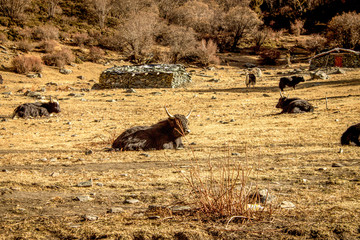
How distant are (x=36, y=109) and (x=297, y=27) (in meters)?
42.3

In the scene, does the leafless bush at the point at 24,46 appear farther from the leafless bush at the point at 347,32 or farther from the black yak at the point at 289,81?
the leafless bush at the point at 347,32

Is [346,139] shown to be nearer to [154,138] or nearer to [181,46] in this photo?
[154,138]

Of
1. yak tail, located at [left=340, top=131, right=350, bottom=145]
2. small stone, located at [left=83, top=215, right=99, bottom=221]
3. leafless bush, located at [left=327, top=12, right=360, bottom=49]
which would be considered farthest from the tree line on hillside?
small stone, located at [left=83, top=215, right=99, bottom=221]

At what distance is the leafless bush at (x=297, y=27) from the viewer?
46750 millimetres

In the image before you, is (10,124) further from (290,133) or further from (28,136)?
(290,133)

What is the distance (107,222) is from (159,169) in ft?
7.73

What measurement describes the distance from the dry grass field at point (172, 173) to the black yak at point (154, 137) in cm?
29

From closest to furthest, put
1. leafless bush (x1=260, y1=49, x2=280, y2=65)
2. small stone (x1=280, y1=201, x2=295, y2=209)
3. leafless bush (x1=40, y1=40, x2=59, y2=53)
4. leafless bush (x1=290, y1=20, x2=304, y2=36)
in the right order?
small stone (x1=280, y1=201, x2=295, y2=209), leafless bush (x1=40, y1=40, x2=59, y2=53), leafless bush (x1=260, y1=49, x2=280, y2=65), leafless bush (x1=290, y1=20, x2=304, y2=36)

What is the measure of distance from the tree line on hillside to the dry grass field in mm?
18244

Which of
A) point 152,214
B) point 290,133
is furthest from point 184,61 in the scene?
point 152,214

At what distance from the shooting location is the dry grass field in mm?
2775

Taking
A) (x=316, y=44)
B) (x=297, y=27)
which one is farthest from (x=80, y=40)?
(x=297, y=27)

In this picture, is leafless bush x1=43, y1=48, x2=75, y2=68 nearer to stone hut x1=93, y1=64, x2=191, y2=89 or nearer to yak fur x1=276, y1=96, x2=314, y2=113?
stone hut x1=93, y1=64, x2=191, y2=89

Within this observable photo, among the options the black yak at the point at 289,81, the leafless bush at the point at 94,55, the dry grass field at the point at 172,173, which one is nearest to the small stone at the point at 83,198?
the dry grass field at the point at 172,173
